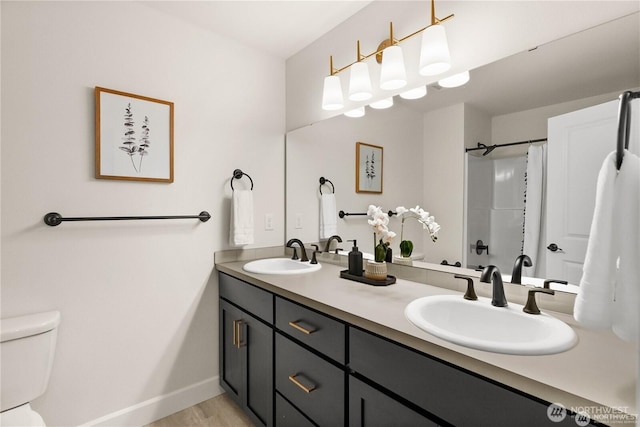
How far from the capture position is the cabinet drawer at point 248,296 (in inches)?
61.3

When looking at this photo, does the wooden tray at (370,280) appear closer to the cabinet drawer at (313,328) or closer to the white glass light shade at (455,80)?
the cabinet drawer at (313,328)

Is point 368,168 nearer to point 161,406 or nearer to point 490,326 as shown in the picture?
point 490,326

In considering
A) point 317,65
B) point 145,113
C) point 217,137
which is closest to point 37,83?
point 145,113

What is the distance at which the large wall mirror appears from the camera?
1.03 m

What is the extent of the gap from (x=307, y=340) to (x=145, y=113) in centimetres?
150

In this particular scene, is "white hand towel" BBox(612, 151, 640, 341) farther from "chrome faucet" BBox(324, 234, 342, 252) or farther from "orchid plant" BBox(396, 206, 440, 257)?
"chrome faucet" BBox(324, 234, 342, 252)

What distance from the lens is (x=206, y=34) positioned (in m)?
2.01

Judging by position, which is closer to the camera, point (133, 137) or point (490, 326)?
point (490, 326)

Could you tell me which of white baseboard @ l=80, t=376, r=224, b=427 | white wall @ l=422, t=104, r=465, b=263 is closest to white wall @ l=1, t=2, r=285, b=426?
white baseboard @ l=80, t=376, r=224, b=427

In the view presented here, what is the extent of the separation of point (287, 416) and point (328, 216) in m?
1.13

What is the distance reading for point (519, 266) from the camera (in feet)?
Result: 3.93

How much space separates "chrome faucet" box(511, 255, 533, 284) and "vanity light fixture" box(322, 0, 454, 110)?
851 mm

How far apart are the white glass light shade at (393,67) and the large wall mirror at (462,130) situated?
13 centimetres

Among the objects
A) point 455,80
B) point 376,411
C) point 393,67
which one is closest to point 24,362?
point 376,411
